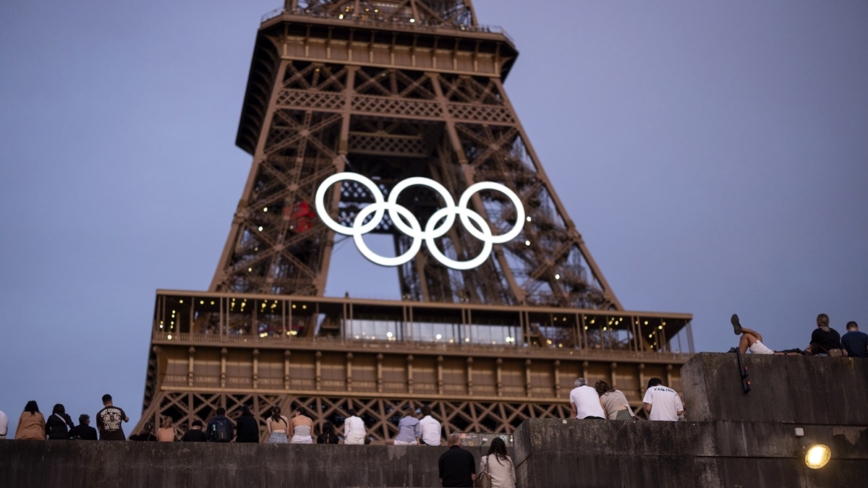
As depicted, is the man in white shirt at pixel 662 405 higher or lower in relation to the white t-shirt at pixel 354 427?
lower

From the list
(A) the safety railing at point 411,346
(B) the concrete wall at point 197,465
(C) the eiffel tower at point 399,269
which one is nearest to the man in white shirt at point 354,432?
(B) the concrete wall at point 197,465

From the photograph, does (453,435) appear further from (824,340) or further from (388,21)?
(388,21)

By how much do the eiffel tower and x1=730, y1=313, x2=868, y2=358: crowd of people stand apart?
1161 inches

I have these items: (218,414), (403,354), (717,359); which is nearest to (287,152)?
(403,354)

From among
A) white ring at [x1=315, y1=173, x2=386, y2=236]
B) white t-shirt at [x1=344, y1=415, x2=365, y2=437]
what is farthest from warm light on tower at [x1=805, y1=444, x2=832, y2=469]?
white ring at [x1=315, y1=173, x2=386, y2=236]

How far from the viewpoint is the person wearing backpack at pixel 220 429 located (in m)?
27.3

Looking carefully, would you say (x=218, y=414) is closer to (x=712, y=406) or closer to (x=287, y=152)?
(x=712, y=406)

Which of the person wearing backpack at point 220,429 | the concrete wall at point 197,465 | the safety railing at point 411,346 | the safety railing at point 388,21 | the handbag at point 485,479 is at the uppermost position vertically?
the safety railing at point 388,21

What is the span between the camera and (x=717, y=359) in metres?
24.7

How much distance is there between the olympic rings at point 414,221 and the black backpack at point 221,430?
3167cm

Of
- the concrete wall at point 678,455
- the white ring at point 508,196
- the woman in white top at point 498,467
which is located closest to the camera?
the woman in white top at point 498,467

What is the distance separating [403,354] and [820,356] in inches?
1342

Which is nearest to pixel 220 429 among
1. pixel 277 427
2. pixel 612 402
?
pixel 277 427

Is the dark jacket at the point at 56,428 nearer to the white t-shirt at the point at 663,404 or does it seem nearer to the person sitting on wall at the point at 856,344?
the white t-shirt at the point at 663,404
